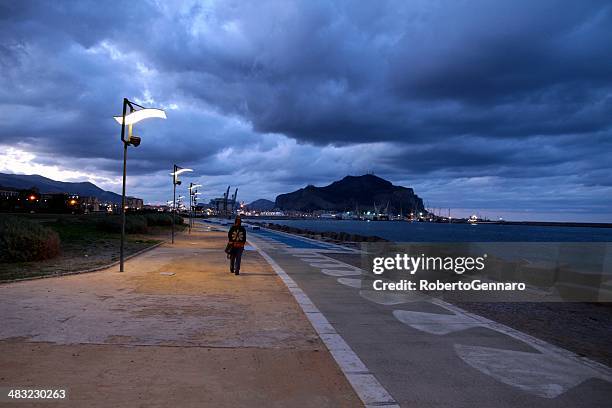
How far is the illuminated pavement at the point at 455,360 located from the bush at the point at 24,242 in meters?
11.5

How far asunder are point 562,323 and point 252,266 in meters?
10.3

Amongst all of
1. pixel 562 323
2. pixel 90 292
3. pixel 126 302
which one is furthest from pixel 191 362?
pixel 562 323

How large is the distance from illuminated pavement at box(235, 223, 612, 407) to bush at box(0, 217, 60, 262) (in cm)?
1147

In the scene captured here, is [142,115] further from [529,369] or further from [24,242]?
[529,369]

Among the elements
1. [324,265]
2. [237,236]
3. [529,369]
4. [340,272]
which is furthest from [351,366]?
[324,265]

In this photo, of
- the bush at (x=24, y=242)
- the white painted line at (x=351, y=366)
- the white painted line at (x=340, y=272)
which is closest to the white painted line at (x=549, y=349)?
the white painted line at (x=351, y=366)

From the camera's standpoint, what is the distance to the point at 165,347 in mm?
6508

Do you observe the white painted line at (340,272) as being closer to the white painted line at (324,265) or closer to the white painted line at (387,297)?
the white painted line at (324,265)

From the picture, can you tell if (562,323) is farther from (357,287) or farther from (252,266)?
(252,266)

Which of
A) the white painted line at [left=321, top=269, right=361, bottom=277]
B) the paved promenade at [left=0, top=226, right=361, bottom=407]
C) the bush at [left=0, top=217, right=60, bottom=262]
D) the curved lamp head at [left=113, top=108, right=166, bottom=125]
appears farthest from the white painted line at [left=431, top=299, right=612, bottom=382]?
the bush at [left=0, top=217, right=60, bottom=262]

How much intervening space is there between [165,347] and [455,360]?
400 cm

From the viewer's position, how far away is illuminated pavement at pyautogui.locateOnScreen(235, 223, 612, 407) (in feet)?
16.5

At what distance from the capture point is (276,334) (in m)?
7.40

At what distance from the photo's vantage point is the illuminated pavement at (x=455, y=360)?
5.03m
